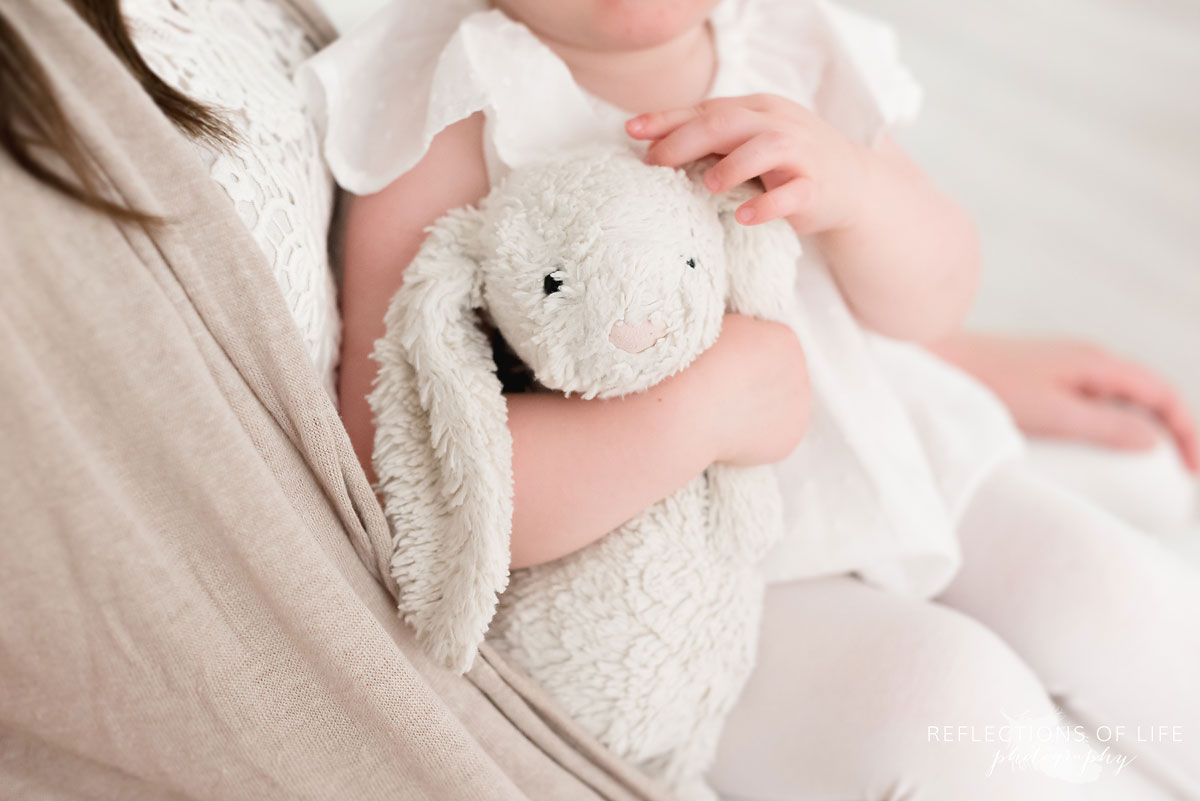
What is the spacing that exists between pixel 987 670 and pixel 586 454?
13.6 inches

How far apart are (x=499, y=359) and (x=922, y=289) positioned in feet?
1.12

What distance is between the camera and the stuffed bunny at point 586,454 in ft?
1.59

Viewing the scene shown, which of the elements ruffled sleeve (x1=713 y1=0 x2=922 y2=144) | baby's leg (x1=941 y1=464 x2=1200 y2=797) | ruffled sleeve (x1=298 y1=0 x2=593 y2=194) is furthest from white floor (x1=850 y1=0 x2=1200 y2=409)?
ruffled sleeve (x1=298 y1=0 x2=593 y2=194)

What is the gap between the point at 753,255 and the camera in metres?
0.57

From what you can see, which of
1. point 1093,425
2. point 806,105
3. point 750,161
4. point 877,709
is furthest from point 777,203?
point 1093,425

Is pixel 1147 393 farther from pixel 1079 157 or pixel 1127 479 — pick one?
pixel 1079 157

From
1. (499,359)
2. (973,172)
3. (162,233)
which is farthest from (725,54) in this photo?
(973,172)

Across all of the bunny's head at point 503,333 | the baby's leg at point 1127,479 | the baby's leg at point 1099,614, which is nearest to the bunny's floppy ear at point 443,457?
the bunny's head at point 503,333

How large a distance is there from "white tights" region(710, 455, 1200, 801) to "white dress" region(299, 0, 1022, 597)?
46 millimetres

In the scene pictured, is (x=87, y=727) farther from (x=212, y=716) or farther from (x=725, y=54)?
(x=725, y=54)

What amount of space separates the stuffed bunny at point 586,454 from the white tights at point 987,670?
0.27 ft

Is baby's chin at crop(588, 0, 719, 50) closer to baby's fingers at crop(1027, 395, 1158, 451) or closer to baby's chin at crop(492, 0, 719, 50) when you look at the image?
baby's chin at crop(492, 0, 719, 50)

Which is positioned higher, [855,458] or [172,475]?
[172,475]

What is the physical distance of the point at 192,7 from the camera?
556 mm
